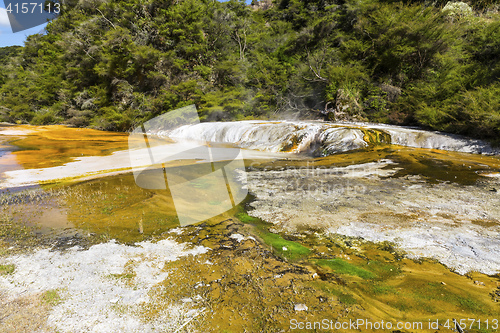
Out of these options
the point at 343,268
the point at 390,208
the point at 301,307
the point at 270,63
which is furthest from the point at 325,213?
the point at 270,63

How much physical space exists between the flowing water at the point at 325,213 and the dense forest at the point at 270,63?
5.95 metres

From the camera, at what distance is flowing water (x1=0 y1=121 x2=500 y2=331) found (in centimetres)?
223

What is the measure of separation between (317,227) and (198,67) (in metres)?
16.2

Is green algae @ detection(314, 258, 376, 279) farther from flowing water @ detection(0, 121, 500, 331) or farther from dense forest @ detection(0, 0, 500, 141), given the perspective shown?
dense forest @ detection(0, 0, 500, 141)

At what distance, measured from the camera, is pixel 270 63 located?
18.0 meters

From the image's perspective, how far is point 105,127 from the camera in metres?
16.9

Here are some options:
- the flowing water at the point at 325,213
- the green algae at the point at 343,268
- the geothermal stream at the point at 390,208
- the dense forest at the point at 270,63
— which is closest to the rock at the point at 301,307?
the flowing water at the point at 325,213

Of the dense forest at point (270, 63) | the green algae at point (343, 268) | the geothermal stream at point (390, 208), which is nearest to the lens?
the green algae at point (343, 268)

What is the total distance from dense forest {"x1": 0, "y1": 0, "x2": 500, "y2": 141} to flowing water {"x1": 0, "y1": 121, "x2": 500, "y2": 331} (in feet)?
19.5

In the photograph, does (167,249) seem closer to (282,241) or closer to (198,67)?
(282,241)

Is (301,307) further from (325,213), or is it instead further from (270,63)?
(270,63)

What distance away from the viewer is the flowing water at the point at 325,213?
7.31 ft

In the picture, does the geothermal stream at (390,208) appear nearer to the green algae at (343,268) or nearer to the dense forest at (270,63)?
the green algae at (343,268)

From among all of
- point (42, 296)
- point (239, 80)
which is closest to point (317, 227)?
point (42, 296)
